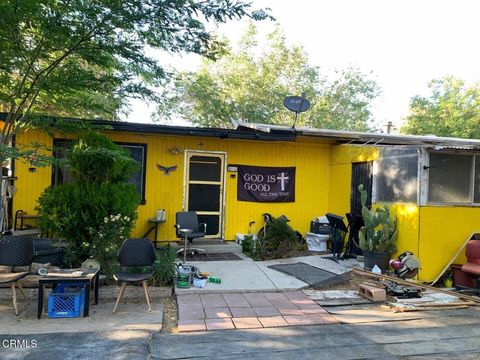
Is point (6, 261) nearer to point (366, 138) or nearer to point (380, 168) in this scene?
point (380, 168)

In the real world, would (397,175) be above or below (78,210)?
above

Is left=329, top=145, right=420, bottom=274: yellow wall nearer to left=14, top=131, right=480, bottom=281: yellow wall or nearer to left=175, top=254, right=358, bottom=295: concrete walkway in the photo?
left=14, top=131, right=480, bottom=281: yellow wall

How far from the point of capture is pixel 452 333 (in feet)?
12.9

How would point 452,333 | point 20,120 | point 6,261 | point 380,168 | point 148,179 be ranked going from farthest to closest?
point 148,179 → point 380,168 → point 20,120 → point 6,261 → point 452,333

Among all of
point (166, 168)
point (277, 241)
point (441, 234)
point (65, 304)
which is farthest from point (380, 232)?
point (65, 304)

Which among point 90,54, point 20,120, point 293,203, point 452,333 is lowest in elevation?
point 452,333

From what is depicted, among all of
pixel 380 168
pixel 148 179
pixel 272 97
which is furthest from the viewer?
pixel 272 97

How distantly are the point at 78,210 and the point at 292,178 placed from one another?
191 inches

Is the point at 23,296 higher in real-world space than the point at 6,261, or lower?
lower

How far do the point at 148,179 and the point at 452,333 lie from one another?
5.78m

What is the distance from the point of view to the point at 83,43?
14.8ft

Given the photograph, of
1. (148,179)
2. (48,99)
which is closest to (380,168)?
(148,179)

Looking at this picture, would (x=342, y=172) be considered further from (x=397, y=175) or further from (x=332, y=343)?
(x=332, y=343)

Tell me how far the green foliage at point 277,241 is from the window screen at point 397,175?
1917 mm
